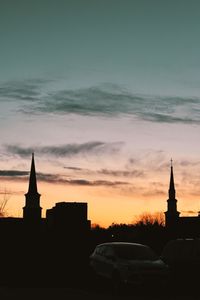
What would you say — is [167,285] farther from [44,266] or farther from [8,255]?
[8,255]

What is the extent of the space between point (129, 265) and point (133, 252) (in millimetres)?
1501

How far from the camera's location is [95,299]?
20438 mm

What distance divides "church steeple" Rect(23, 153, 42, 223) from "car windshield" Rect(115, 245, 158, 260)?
9937 cm

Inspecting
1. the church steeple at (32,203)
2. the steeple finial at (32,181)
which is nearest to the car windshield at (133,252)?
the steeple finial at (32,181)

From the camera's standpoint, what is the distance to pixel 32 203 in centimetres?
12744

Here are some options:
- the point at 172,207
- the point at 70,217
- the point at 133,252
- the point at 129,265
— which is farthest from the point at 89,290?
the point at 172,207

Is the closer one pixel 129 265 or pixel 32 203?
pixel 129 265

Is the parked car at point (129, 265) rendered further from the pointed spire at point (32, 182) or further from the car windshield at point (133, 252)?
the pointed spire at point (32, 182)

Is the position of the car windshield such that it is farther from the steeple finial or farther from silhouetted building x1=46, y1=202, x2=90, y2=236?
the steeple finial

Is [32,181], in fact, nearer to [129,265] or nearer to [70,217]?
[70,217]

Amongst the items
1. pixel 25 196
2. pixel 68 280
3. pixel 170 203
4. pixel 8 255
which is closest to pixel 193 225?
pixel 170 203

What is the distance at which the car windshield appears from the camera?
23.8 metres

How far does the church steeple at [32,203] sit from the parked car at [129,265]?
325ft

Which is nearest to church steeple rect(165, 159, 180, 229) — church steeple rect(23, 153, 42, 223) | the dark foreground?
church steeple rect(23, 153, 42, 223)
